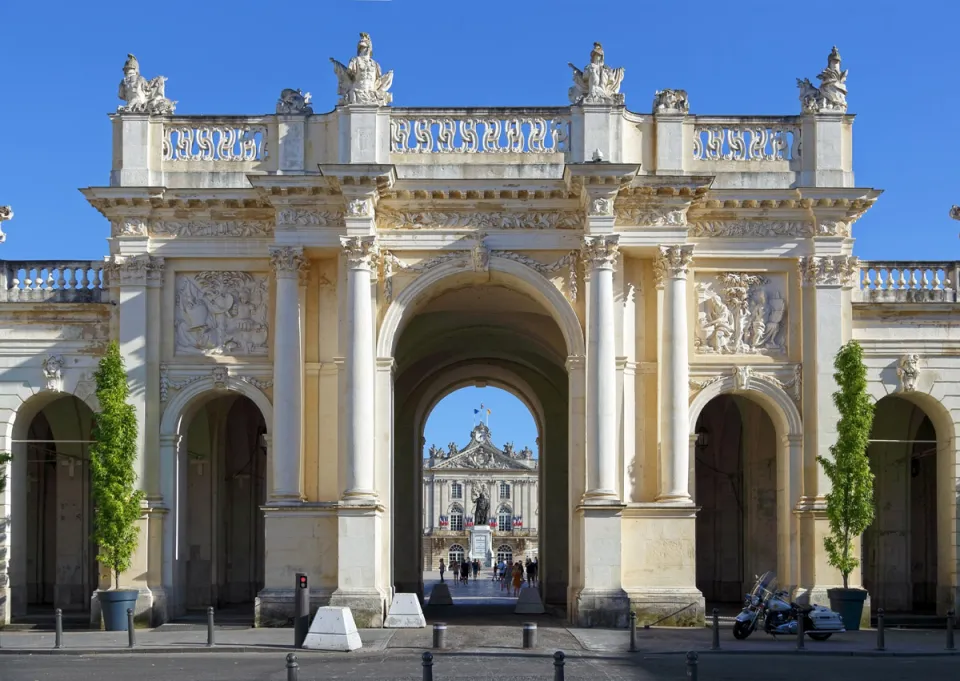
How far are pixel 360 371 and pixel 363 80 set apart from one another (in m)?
6.03

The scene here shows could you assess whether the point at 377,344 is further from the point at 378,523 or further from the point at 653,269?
the point at 653,269

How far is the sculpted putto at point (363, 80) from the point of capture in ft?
105

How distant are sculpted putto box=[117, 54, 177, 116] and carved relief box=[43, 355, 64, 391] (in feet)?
18.2

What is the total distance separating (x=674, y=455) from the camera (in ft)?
103

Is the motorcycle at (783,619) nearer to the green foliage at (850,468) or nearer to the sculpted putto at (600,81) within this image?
the green foliage at (850,468)

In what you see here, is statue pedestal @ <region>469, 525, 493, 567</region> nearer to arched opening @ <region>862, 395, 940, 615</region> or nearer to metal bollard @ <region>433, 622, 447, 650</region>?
arched opening @ <region>862, 395, 940, 615</region>

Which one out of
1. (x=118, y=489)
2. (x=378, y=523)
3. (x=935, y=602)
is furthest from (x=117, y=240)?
(x=935, y=602)

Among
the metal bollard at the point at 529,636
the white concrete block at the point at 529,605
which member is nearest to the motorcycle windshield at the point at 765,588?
the metal bollard at the point at 529,636

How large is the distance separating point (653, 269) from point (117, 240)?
1120 centimetres

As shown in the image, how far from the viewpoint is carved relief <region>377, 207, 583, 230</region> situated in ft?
106

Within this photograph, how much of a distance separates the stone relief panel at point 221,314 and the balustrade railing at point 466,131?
4.27 metres

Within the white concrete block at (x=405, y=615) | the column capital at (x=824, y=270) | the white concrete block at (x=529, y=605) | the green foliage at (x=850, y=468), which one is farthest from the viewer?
the white concrete block at (x=529, y=605)

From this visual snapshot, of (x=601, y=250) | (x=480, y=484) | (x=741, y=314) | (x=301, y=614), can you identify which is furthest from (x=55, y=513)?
(x=480, y=484)

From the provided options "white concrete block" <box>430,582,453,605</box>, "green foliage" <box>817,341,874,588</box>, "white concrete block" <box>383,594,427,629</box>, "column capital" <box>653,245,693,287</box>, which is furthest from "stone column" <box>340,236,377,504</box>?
"green foliage" <box>817,341,874,588</box>
